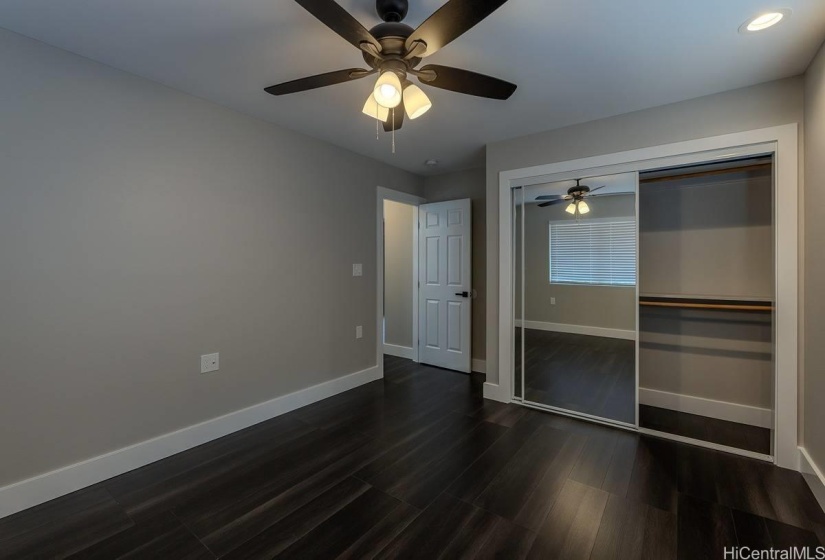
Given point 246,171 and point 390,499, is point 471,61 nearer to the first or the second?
point 246,171

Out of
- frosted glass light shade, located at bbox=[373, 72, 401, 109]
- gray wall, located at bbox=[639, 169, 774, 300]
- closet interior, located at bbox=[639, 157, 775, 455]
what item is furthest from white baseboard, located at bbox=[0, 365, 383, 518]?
gray wall, located at bbox=[639, 169, 774, 300]

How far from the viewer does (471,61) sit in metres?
2.05

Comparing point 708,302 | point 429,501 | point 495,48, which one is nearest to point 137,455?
point 429,501

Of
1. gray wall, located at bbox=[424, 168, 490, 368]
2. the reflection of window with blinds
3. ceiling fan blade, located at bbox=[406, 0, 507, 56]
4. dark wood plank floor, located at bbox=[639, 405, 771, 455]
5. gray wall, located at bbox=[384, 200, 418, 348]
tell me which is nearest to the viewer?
ceiling fan blade, located at bbox=[406, 0, 507, 56]

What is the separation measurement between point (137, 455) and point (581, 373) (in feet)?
12.4

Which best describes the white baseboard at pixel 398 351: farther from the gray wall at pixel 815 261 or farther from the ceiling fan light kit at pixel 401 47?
the gray wall at pixel 815 261

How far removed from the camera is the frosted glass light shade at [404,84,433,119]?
68.7 inches

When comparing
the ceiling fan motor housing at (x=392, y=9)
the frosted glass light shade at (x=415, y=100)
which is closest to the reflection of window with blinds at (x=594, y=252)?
the frosted glass light shade at (x=415, y=100)

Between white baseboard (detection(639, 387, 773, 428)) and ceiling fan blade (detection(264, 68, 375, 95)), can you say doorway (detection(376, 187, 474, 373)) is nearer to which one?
white baseboard (detection(639, 387, 773, 428))

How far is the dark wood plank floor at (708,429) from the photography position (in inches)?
99.7

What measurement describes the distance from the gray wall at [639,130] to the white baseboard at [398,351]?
1642 millimetres

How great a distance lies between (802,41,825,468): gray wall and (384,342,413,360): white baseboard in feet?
12.1

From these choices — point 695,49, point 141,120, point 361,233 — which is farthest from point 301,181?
point 695,49

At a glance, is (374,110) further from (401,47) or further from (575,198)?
(575,198)
